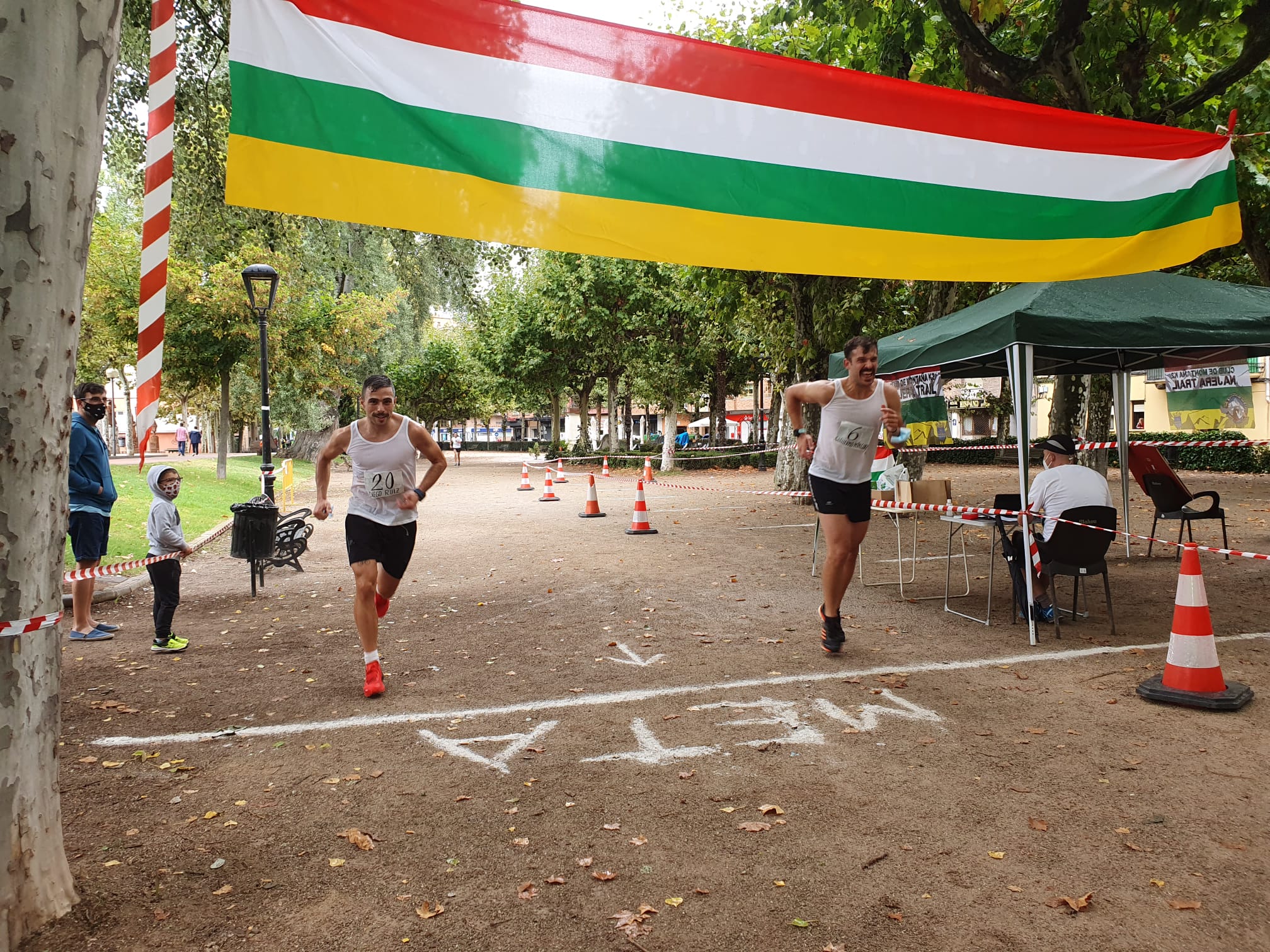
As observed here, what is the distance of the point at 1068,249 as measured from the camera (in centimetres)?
475

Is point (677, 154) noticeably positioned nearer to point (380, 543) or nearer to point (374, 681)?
point (380, 543)

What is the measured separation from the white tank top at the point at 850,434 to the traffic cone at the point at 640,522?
7459mm

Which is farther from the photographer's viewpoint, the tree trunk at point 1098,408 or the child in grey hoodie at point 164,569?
the tree trunk at point 1098,408

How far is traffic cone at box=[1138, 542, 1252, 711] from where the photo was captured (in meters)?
4.81

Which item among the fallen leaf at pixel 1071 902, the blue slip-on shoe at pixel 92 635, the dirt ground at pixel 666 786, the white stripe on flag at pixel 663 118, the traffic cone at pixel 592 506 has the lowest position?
the fallen leaf at pixel 1071 902

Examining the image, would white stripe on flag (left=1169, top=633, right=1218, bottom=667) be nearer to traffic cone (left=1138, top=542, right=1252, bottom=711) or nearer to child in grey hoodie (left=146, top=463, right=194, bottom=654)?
traffic cone (left=1138, top=542, right=1252, bottom=711)

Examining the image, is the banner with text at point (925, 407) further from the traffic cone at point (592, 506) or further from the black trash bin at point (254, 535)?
the traffic cone at point (592, 506)

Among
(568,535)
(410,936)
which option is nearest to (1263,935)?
(410,936)

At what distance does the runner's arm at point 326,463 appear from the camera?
5.38m

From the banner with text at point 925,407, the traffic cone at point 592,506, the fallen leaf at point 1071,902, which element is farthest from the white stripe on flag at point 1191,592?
the traffic cone at point 592,506

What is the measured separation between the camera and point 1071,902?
283cm

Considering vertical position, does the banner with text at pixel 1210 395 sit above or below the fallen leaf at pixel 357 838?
above

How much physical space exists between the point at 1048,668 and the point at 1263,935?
3133mm

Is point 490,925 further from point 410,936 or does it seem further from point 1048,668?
point 1048,668
